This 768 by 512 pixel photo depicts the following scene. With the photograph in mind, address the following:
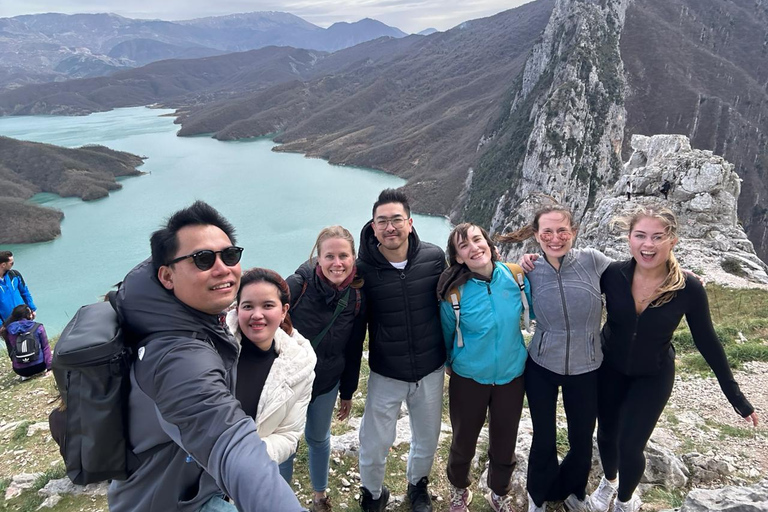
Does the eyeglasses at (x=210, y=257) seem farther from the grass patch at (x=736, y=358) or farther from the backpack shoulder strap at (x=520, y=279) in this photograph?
the grass patch at (x=736, y=358)

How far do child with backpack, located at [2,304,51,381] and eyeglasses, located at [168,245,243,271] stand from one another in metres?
8.21

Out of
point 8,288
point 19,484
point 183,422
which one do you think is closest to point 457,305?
point 183,422

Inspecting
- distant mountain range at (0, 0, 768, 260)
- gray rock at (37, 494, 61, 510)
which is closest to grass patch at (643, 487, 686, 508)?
gray rock at (37, 494, 61, 510)

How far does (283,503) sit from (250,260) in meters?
43.2

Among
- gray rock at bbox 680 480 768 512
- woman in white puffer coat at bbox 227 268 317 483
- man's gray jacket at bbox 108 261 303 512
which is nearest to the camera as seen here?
man's gray jacket at bbox 108 261 303 512

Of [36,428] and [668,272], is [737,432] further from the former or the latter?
[36,428]

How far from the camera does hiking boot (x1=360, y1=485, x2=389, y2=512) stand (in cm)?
404

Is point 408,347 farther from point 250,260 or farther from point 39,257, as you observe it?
point 39,257

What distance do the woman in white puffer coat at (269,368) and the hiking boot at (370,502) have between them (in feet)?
5.17

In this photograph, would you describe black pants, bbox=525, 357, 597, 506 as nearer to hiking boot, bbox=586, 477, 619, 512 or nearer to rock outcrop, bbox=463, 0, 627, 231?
hiking boot, bbox=586, 477, 619, 512

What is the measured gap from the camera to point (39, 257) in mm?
47688

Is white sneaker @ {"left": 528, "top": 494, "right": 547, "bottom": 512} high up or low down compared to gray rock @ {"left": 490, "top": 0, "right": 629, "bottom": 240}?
down

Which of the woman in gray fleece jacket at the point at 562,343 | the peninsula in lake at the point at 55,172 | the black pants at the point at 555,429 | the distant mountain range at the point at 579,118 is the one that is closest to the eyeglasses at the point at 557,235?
the woman in gray fleece jacket at the point at 562,343

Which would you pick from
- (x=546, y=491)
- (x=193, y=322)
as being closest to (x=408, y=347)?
(x=546, y=491)
